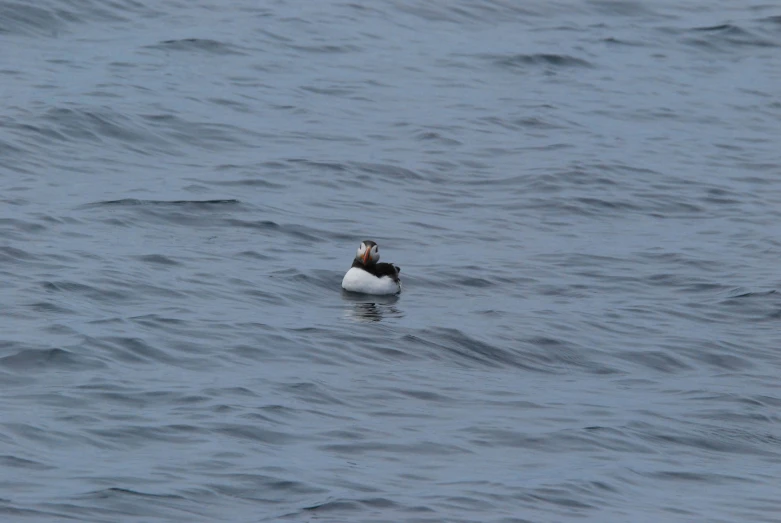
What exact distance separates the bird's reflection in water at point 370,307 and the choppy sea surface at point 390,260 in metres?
0.12

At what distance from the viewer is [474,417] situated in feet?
38.5

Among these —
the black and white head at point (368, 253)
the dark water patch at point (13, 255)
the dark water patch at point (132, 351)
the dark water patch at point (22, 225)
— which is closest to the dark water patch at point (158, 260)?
the dark water patch at point (13, 255)

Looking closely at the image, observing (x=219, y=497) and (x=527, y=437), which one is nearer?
(x=219, y=497)

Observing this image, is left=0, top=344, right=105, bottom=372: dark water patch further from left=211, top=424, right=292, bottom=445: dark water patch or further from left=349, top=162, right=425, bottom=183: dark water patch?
left=349, top=162, right=425, bottom=183: dark water patch

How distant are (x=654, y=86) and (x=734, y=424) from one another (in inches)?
628

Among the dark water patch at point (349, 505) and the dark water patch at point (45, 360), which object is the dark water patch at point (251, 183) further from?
the dark water patch at point (349, 505)

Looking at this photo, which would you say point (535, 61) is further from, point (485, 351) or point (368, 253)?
point (485, 351)

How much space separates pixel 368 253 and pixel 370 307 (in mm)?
826

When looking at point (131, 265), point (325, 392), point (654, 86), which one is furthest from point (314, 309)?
point (654, 86)

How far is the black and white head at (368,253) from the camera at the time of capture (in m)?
16.1

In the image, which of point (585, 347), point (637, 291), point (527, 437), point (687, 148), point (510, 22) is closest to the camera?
point (527, 437)

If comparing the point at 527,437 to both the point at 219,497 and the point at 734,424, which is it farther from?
the point at 219,497

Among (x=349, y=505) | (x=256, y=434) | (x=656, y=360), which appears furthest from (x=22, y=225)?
(x=349, y=505)

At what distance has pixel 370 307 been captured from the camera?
15.6 m
